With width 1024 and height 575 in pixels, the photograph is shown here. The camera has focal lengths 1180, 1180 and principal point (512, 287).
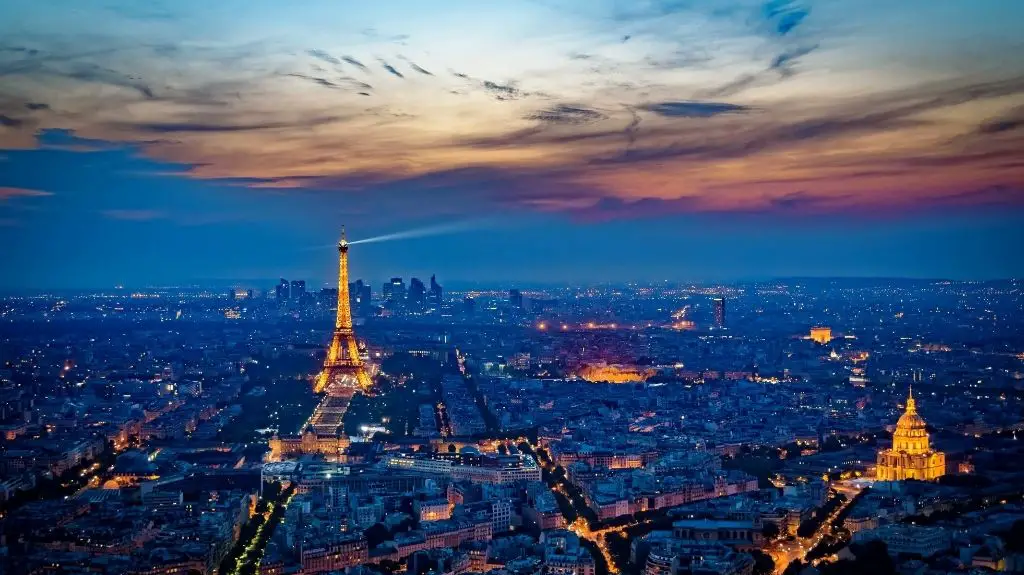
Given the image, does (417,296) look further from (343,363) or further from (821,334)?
(343,363)

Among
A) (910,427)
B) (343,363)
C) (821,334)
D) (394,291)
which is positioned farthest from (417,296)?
(910,427)

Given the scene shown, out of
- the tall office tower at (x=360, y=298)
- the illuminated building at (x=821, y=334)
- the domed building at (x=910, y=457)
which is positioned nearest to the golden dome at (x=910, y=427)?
the domed building at (x=910, y=457)

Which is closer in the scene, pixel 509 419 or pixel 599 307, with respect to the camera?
pixel 509 419

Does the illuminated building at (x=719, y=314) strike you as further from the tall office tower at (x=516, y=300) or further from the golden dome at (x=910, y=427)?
the golden dome at (x=910, y=427)

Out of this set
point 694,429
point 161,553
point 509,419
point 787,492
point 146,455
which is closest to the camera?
point 161,553

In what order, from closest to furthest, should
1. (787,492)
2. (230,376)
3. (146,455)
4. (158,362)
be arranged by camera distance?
1. (787,492)
2. (146,455)
3. (230,376)
4. (158,362)

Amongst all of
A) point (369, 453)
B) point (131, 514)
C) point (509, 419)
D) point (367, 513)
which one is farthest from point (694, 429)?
point (131, 514)

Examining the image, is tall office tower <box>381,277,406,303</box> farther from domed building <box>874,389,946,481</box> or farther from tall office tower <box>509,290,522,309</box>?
domed building <box>874,389,946,481</box>

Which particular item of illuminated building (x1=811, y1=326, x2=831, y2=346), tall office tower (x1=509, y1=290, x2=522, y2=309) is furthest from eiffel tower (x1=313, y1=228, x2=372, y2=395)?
tall office tower (x1=509, y1=290, x2=522, y2=309)

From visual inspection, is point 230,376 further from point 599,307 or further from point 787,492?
point 599,307
